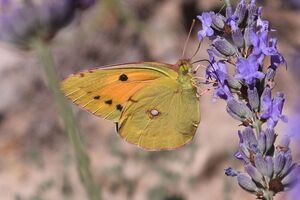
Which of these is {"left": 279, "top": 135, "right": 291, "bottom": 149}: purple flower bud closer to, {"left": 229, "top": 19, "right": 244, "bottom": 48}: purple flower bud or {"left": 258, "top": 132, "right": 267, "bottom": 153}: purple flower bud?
{"left": 258, "top": 132, "right": 267, "bottom": 153}: purple flower bud

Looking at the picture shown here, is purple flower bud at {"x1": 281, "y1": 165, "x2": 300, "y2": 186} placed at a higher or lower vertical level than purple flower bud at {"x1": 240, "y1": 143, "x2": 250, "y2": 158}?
lower

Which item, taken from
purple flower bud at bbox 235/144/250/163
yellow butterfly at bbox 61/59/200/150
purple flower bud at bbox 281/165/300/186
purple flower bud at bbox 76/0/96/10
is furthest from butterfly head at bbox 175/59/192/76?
purple flower bud at bbox 76/0/96/10

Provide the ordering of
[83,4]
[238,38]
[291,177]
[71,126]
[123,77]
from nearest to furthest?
[291,177] → [238,38] → [123,77] → [71,126] → [83,4]

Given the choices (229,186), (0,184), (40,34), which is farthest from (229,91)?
(0,184)

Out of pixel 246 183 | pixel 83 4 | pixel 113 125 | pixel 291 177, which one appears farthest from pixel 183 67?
pixel 113 125

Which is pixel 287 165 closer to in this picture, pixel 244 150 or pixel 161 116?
pixel 244 150

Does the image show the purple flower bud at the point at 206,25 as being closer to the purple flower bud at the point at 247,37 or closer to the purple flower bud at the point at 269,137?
the purple flower bud at the point at 247,37

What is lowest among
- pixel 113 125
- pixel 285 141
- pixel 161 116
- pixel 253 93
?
pixel 285 141

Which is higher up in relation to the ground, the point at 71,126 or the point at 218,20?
the point at 71,126
